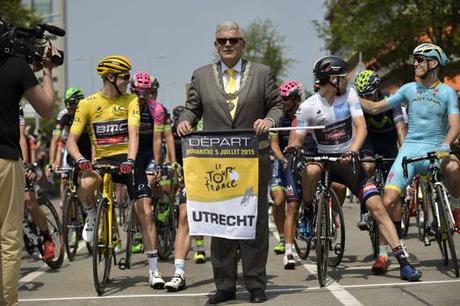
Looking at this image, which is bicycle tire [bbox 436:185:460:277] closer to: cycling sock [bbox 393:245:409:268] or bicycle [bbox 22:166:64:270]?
cycling sock [bbox 393:245:409:268]

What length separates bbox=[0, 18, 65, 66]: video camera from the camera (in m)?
5.91

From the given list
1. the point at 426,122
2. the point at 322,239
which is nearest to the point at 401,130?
the point at 426,122

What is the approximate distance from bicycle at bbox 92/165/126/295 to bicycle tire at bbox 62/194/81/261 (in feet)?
8.64

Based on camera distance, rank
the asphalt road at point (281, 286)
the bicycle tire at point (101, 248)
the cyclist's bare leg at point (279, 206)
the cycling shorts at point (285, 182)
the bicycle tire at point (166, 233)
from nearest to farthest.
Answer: the asphalt road at point (281, 286) → the bicycle tire at point (101, 248) → the cycling shorts at point (285, 182) → the cyclist's bare leg at point (279, 206) → the bicycle tire at point (166, 233)

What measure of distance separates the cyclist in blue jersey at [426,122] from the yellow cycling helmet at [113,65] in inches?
110

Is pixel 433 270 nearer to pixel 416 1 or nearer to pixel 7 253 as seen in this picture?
pixel 7 253

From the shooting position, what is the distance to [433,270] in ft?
29.0

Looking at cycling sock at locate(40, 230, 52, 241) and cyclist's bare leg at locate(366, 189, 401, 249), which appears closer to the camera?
cyclist's bare leg at locate(366, 189, 401, 249)

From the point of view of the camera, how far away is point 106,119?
29.0 ft

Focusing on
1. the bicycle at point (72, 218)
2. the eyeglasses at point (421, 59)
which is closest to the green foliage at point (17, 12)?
the bicycle at point (72, 218)

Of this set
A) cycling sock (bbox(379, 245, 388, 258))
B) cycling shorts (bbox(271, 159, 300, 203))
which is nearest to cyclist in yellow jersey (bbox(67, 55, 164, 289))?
cycling shorts (bbox(271, 159, 300, 203))

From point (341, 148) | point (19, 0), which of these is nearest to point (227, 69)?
point (341, 148)

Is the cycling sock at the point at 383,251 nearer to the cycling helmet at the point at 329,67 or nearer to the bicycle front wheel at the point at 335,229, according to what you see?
the bicycle front wheel at the point at 335,229

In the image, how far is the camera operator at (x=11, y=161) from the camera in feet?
19.2
